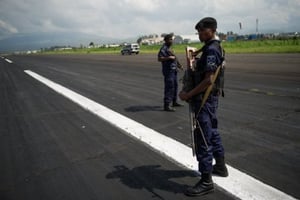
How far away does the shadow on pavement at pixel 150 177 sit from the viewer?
3.88 meters

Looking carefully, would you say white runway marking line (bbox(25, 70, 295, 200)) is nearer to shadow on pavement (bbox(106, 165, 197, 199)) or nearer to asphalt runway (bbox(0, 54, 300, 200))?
asphalt runway (bbox(0, 54, 300, 200))

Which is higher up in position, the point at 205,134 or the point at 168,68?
the point at 168,68

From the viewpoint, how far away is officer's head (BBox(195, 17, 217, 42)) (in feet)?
11.5

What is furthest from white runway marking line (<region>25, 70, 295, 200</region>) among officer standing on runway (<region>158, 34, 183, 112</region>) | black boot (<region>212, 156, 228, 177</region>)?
officer standing on runway (<region>158, 34, 183, 112</region>)

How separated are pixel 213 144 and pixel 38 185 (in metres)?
2.39

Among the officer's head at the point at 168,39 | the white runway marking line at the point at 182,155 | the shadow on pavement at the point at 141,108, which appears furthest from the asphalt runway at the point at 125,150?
the officer's head at the point at 168,39

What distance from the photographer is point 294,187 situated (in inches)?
145

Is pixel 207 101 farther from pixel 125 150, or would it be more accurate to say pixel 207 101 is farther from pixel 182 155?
pixel 125 150

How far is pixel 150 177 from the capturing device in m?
4.17

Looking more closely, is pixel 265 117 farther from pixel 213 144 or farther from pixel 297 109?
pixel 213 144

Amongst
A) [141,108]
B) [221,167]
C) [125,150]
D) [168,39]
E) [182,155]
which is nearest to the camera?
[221,167]

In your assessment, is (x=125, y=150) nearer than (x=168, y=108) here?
Yes

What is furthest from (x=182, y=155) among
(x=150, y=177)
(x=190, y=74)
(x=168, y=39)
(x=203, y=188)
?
(x=168, y=39)

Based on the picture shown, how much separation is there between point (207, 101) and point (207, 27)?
2.88 ft
